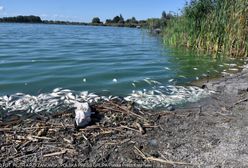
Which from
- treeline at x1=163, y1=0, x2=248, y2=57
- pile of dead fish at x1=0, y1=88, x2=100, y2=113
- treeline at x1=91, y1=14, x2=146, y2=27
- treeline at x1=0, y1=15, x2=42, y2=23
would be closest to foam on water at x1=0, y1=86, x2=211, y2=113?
pile of dead fish at x1=0, y1=88, x2=100, y2=113

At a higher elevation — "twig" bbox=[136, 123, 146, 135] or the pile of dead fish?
"twig" bbox=[136, 123, 146, 135]

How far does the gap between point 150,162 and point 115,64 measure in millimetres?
10224

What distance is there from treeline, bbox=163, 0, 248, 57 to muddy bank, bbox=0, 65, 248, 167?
830 centimetres

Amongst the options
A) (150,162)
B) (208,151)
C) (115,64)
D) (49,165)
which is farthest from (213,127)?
(115,64)

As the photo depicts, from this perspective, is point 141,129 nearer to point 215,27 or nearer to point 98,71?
point 98,71

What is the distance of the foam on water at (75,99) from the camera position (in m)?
7.88

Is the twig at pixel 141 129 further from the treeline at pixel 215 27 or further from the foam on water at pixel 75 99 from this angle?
the treeline at pixel 215 27

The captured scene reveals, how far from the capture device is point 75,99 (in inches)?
338

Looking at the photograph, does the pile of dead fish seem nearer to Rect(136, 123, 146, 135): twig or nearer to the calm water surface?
the calm water surface

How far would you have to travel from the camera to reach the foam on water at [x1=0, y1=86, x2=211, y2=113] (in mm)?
7883

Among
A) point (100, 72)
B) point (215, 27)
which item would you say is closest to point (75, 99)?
point (100, 72)

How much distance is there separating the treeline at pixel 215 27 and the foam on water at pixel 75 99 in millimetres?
6660

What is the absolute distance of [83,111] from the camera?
665cm

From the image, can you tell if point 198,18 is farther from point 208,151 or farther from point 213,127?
point 208,151
